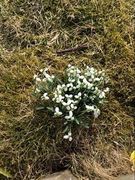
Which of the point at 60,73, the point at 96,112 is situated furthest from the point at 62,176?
the point at 60,73

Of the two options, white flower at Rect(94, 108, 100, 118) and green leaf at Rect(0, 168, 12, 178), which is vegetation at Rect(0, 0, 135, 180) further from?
white flower at Rect(94, 108, 100, 118)

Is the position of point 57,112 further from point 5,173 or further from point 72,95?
point 5,173

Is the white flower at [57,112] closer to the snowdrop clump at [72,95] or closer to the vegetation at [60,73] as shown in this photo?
the snowdrop clump at [72,95]

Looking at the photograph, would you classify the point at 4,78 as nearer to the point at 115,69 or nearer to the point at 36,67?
the point at 36,67

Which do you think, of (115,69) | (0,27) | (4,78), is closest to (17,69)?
(4,78)

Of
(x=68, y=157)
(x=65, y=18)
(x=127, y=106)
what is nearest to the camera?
(x=68, y=157)

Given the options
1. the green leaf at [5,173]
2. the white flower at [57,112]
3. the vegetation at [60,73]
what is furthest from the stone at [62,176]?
the white flower at [57,112]

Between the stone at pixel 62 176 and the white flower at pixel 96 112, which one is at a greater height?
the white flower at pixel 96 112

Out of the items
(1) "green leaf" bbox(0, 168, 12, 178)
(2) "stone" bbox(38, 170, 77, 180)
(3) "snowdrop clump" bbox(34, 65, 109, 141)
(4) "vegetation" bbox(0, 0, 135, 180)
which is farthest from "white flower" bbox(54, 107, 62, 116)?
(1) "green leaf" bbox(0, 168, 12, 178)
